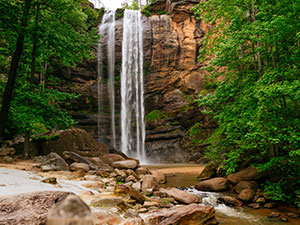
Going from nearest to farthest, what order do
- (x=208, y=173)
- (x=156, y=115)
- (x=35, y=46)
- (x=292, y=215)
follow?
(x=292, y=215) < (x=35, y=46) < (x=208, y=173) < (x=156, y=115)

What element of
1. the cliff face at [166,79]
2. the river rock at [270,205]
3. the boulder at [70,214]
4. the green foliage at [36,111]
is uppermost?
the cliff face at [166,79]

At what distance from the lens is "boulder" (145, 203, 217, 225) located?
3992 millimetres

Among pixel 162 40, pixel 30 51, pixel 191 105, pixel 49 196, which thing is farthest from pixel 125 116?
pixel 49 196

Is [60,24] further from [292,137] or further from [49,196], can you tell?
[292,137]

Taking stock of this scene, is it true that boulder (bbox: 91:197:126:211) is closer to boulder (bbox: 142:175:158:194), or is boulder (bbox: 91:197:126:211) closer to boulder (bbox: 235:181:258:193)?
boulder (bbox: 142:175:158:194)

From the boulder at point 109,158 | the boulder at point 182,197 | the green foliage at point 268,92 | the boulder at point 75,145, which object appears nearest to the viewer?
the green foliage at point 268,92

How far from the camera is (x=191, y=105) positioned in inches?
1062

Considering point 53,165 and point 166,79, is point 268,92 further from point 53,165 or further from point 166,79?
point 166,79

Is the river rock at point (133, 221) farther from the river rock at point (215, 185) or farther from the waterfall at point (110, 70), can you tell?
the waterfall at point (110, 70)

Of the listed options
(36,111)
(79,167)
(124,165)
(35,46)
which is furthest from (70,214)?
(35,46)

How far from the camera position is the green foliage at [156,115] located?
2816cm

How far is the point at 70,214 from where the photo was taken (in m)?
0.63

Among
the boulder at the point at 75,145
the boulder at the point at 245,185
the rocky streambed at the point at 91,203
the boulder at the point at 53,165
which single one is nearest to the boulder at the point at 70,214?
the rocky streambed at the point at 91,203

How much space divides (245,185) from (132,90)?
23808mm
